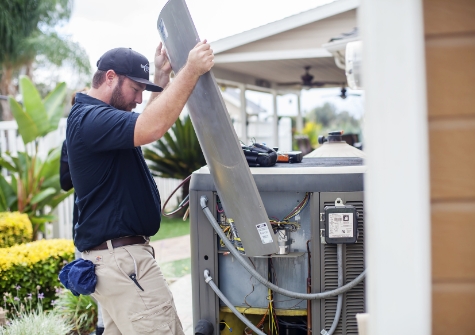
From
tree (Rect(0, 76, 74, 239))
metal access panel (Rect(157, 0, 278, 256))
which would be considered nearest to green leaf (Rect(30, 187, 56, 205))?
tree (Rect(0, 76, 74, 239))

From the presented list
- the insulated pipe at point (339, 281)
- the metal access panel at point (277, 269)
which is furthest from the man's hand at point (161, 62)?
the insulated pipe at point (339, 281)

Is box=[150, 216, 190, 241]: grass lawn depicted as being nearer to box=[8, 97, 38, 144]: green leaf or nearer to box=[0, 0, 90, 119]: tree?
box=[8, 97, 38, 144]: green leaf

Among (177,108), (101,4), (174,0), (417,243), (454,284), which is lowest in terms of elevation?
(454,284)

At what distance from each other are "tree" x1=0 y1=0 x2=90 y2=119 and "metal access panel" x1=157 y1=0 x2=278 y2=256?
29.9 meters

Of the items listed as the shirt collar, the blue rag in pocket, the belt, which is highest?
the shirt collar

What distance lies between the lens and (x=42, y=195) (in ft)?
21.8

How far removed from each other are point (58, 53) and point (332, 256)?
3196cm

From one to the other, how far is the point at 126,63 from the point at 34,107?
4.52 m

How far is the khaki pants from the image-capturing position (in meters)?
2.64

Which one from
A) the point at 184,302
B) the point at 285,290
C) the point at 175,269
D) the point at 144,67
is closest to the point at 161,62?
the point at 144,67

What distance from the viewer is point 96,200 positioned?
2682 millimetres

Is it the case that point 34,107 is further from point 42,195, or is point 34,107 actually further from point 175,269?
point 175,269

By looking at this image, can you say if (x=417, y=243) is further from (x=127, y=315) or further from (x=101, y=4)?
(x=101, y=4)

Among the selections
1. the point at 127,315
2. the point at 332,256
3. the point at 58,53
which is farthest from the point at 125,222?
the point at 58,53
